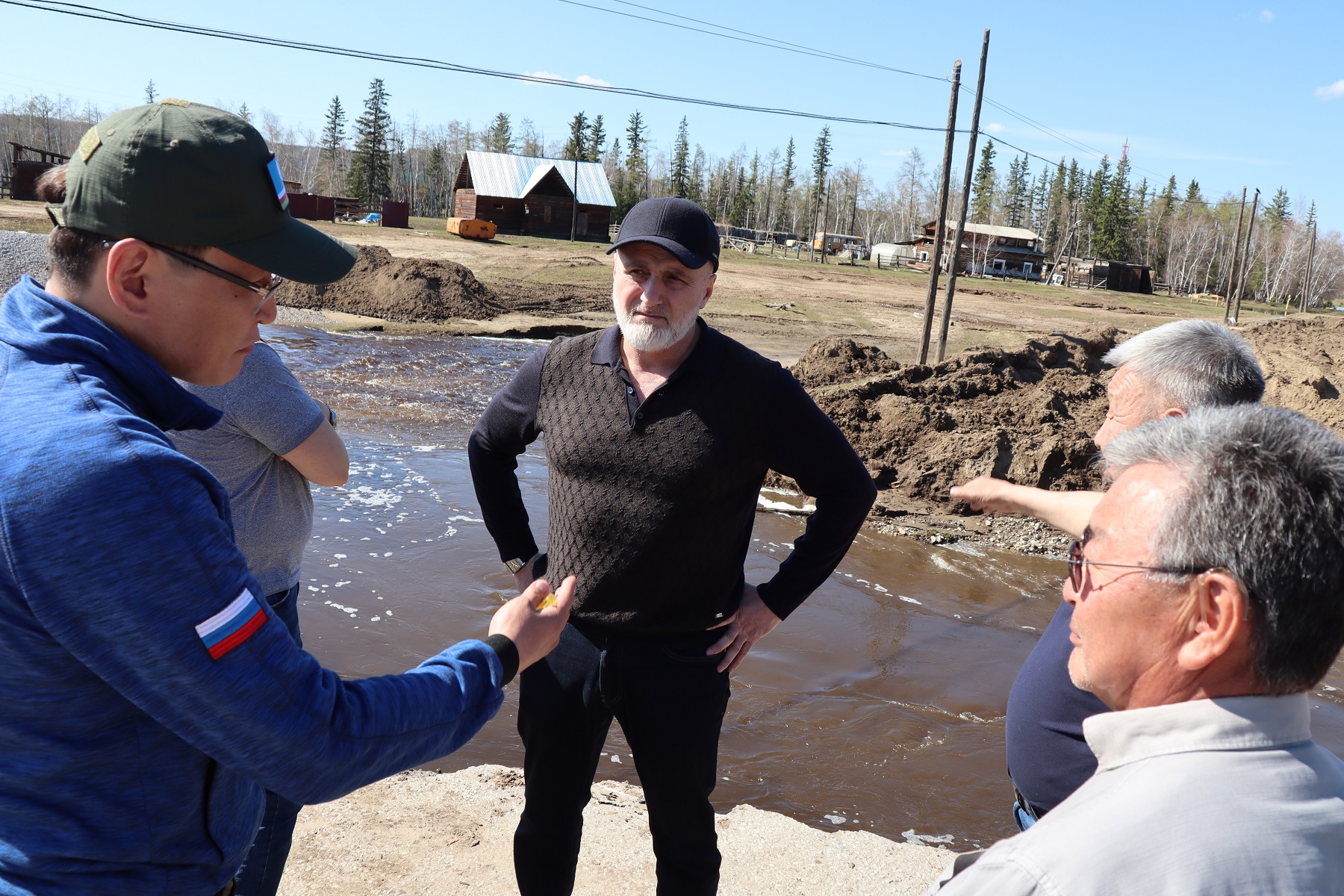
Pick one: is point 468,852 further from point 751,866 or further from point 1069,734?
point 1069,734

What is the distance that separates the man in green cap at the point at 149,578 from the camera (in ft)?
3.93

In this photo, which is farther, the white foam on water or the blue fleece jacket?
the white foam on water

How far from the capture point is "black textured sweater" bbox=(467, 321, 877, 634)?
283cm

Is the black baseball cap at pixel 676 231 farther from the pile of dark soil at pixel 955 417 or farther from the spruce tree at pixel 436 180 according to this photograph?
the spruce tree at pixel 436 180

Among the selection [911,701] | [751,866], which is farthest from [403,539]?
[751,866]

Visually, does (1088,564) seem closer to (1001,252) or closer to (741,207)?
(1001,252)

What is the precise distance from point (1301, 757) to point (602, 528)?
1948 mm

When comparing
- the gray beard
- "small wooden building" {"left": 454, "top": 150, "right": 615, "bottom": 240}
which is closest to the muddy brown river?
the gray beard

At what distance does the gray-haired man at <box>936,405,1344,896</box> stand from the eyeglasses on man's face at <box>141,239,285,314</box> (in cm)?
133

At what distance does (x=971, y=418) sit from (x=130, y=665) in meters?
11.0

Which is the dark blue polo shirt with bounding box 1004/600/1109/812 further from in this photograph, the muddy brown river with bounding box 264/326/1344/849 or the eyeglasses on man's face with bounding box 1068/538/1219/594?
the muddy brown river with bounding box 264/326/1344/849

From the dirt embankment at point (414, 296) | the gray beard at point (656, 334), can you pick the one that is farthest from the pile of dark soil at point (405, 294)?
the gray beard at point (656, 334)

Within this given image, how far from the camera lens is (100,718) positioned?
4.34 ft

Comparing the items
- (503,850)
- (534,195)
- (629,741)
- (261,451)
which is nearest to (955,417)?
(503,850)
